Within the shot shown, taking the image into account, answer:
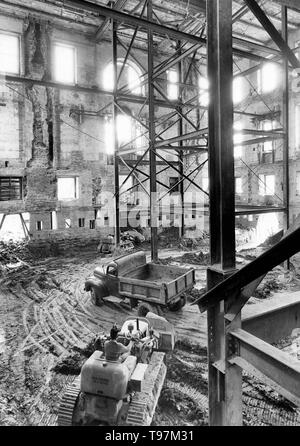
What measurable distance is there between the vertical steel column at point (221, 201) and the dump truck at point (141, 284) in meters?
3.73

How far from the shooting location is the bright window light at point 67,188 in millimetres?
14867

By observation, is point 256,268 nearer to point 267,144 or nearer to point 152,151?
point 152,151

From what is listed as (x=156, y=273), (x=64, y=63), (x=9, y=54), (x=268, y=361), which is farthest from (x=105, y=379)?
(x=64, y=63)

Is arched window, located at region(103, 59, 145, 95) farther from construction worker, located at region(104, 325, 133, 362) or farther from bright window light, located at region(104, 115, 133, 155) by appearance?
construction worker, located at region(104, 325, 133, 362)

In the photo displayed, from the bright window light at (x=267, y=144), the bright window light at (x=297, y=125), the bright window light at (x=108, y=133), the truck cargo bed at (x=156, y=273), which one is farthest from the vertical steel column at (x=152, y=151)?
the bright window light at (x=267, y=144)

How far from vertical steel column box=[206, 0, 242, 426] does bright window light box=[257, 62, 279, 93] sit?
1773 cm

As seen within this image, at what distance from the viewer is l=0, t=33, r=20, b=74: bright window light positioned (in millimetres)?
13016

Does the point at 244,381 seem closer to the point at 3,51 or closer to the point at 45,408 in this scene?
the point at 45,408

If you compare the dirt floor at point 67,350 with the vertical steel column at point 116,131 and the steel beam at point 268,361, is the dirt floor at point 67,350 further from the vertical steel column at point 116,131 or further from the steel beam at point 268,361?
the vertical steel column at point 116,131

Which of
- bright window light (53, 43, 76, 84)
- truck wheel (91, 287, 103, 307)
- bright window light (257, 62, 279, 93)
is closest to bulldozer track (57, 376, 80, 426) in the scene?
truck wheel (91, 287, 103, 307)

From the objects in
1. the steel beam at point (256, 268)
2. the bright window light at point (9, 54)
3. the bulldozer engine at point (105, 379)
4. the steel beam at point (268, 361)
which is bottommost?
the bulldozer engine at point (105, 379)

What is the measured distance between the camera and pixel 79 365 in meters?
4.85

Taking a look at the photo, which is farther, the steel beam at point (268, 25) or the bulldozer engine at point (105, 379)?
the bulldozer engine at point (105, 379)
